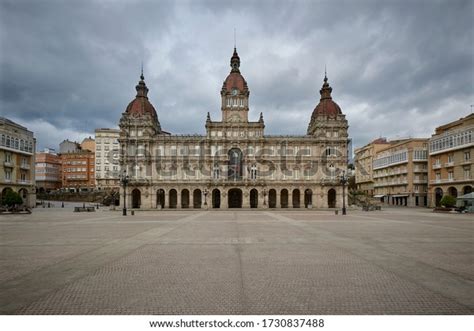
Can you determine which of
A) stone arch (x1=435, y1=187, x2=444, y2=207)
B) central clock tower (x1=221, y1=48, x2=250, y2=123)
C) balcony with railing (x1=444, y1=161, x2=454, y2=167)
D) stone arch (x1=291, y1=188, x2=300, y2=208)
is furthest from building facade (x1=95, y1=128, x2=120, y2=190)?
balcony with railing (x1=444, y1=161, x2=454, y2=167)

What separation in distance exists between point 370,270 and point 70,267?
11.0 meters

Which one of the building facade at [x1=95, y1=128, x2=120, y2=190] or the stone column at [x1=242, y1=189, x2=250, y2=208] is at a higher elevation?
the building facade at [x1=95, y1=128, x2=120, y2=190]

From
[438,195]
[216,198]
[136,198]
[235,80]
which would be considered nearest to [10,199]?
[136,198]

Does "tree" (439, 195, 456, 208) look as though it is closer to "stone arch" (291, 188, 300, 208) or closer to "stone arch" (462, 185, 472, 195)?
"stone arch" (462, 185, 472, 195)

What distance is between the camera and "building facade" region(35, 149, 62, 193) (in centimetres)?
10606

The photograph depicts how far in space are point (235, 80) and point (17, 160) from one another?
46191 mm

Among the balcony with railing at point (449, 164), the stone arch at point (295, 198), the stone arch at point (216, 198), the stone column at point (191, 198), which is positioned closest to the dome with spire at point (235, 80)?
the stone arch at point (216, 198)

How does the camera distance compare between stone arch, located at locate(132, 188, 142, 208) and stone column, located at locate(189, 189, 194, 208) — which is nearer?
stone column, located at locate(189, 189, 194, 208)

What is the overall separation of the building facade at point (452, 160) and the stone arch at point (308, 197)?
24898 millimetres

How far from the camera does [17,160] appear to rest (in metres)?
57.9

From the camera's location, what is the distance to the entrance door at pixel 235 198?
203 feet

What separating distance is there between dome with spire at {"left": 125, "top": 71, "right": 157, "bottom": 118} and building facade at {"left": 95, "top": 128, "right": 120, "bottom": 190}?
4485cm
